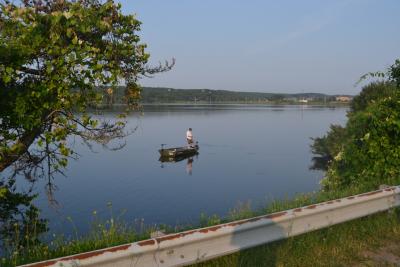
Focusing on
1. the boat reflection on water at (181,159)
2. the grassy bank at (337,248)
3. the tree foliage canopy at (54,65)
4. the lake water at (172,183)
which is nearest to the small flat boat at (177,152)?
the boat reflection on water at (181,159)

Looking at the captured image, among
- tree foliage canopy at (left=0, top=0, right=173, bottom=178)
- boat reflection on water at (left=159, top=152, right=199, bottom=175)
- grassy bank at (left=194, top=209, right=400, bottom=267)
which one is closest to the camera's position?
grassy bank at (left=194, top=209, right=400, bottom=267)

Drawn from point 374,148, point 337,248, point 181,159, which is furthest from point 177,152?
point 337,248

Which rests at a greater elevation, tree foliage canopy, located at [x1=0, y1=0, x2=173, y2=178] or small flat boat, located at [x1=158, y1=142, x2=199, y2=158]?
tree foliage canopy, located at [x1=0, y1=0, x2=173, y2=178]

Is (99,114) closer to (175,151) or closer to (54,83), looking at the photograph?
(54,83)

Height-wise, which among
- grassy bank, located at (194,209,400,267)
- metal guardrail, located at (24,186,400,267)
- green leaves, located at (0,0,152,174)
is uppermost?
green leaves, located at (0,0,152,174)

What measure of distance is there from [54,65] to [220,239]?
410 centimetres

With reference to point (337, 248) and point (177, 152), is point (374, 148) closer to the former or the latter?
point (337, 248)

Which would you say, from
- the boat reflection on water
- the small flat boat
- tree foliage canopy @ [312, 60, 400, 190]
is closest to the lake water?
the boat reflection on water

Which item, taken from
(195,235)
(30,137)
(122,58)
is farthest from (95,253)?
(122,58)

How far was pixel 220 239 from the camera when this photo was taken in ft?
14.8

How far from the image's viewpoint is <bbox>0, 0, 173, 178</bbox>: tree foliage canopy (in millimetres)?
6758

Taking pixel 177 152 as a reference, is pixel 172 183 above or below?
below

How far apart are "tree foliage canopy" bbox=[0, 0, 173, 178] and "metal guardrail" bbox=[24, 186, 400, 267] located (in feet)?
11.9

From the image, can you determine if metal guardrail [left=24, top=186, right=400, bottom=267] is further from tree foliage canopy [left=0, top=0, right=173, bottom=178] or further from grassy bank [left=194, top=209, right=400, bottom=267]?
tree foliage canopy [left=0, top=0, right=173, bottom=178]
